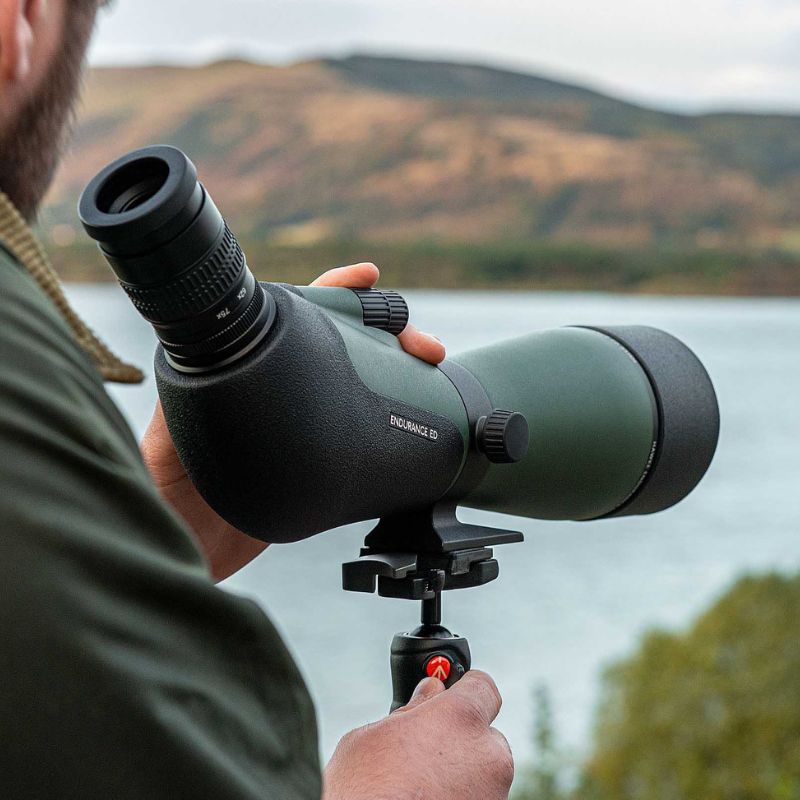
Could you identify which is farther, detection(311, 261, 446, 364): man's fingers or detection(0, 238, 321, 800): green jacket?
detection(311, 261, 446, 364): man's fingers

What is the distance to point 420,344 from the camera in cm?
101

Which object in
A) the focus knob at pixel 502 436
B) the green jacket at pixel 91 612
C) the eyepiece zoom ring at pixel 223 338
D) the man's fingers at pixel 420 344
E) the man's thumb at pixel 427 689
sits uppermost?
the green jacket at pixel 91 612

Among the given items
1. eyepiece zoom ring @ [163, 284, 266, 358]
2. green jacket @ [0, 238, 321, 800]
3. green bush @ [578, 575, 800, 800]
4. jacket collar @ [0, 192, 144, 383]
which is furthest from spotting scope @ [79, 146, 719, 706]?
green bush @ [578, 575, 800, 800]

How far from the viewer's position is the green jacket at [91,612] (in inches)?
18.2

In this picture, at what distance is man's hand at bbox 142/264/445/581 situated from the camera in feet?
3.32

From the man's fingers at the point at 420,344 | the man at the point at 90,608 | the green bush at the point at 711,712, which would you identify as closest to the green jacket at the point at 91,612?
the man at the point at 90,608

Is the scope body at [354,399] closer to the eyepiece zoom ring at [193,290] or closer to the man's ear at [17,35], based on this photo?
the eyepiece zoom ring at [193,290]

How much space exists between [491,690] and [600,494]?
0.34 m

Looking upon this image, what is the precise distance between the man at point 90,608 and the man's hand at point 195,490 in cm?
43

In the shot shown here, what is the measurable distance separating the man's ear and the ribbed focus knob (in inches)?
17.2

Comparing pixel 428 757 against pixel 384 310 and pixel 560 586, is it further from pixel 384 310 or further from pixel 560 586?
pixel 560 586

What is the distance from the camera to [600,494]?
1.17 meters

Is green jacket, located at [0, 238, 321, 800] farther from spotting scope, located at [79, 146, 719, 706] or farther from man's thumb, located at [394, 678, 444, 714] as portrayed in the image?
man's thumb, located at [394, 678, 444, 714]

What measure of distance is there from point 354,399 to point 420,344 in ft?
0.47
